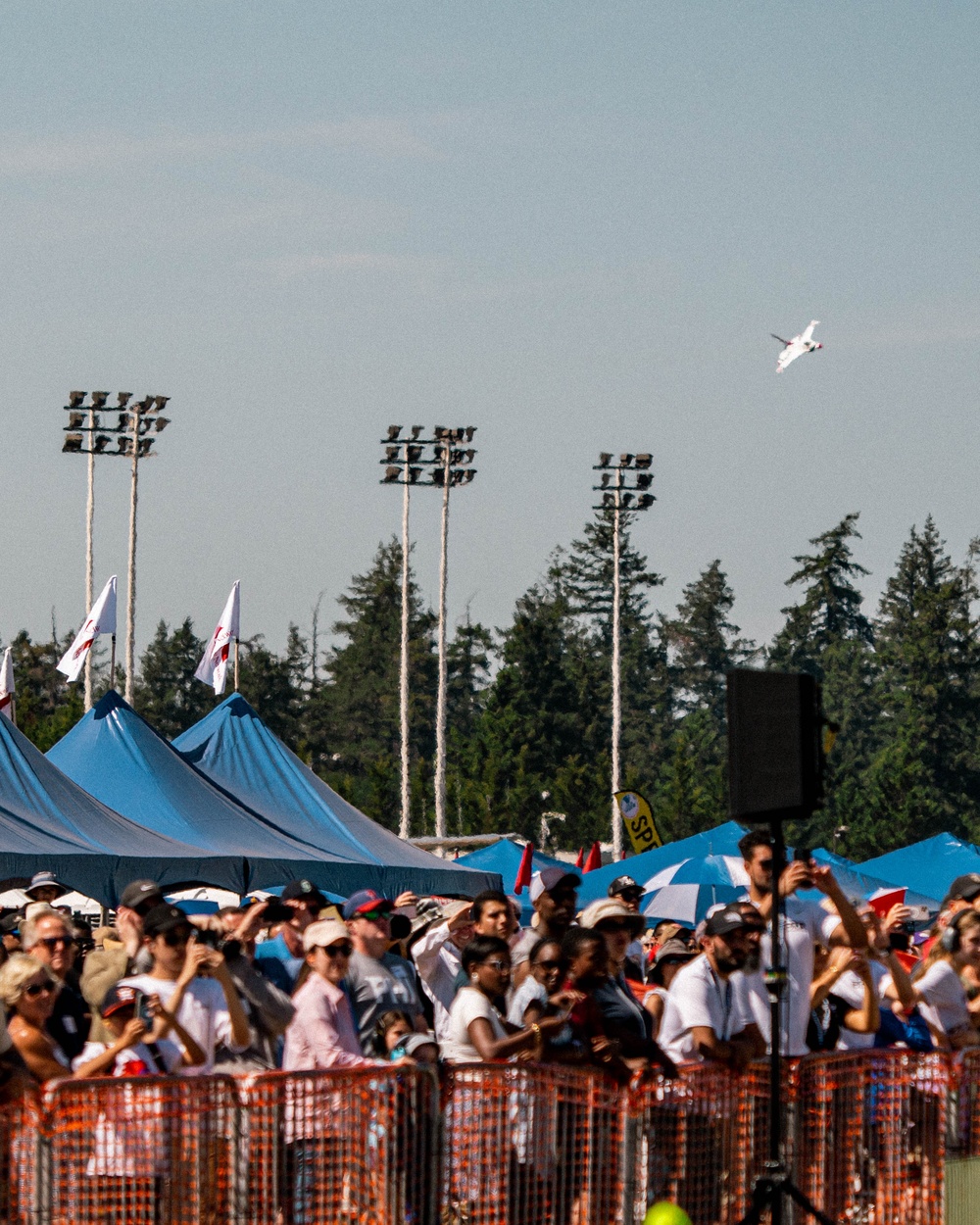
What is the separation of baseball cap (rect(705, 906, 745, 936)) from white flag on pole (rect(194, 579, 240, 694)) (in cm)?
2977

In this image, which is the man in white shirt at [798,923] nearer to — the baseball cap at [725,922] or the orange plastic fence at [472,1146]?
the baseball cap at [725,922]

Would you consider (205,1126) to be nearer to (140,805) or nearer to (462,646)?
(140,805)

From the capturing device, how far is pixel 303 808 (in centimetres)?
2467

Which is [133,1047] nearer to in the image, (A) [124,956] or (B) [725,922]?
(B) [725,922]

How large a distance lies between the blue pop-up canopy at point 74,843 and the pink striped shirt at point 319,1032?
1072 cm

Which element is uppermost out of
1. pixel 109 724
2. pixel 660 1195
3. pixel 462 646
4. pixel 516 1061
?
pixel 462 646

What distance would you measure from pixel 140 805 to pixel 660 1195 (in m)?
15.7

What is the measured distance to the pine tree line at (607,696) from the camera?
80688 millimetres

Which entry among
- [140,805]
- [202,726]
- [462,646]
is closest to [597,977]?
[140,805]

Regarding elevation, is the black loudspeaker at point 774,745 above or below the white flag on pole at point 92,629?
below

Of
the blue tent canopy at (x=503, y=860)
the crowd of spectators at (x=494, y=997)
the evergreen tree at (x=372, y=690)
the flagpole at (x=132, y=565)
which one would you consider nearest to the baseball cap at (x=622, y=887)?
the crowd of spectators at (x=494, y=997)

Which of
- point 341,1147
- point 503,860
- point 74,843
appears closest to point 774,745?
point 341,1147

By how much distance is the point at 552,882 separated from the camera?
32.6 feet

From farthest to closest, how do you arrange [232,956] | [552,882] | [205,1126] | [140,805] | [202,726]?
1. [202,726]
2. [140,805]
3. [552,882]
4. [232,956]
5. [205,1126]
